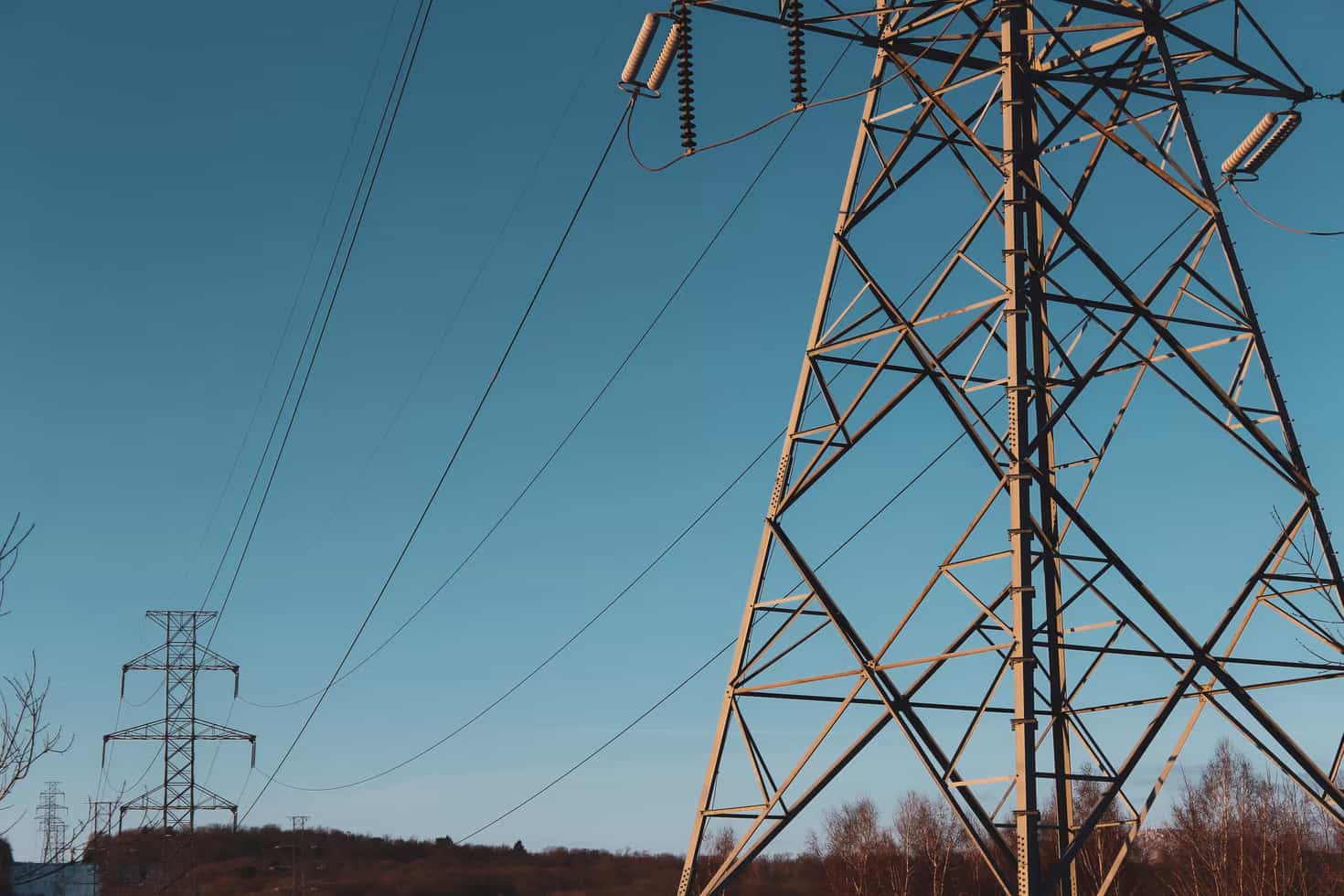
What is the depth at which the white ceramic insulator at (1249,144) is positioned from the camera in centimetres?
2277

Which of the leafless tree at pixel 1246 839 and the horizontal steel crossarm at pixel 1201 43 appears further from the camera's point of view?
the leafless tree at pixel 1246 839

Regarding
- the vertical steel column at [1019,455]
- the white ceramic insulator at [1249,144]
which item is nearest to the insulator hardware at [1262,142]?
the white ceramic insulator at [1249,144]

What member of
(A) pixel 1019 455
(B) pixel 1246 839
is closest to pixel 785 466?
(A) pixel 1019 455

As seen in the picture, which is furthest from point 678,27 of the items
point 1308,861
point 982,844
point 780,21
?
point 1308,861

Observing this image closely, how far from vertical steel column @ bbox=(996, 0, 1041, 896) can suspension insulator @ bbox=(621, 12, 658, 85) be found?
4522mm

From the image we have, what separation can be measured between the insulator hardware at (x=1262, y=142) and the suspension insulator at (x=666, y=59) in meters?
9.67

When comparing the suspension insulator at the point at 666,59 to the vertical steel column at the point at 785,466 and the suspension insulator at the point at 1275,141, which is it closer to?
the vertical steel column at the point at 785,466

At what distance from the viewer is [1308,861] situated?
59406 millimetres

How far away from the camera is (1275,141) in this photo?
23.0 m

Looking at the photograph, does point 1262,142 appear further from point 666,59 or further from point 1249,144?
point 666,59

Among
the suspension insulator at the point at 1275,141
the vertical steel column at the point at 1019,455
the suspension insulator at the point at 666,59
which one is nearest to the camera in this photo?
the vertical steel column at the point at 1019,455

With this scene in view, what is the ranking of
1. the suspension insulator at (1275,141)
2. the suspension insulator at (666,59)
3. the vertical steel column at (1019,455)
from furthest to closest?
1. the suspension insulator at (1275,141)
2. the suspension insulator at (666,59)
3. the vertical steel column at (1019,455)

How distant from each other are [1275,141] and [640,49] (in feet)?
34.2

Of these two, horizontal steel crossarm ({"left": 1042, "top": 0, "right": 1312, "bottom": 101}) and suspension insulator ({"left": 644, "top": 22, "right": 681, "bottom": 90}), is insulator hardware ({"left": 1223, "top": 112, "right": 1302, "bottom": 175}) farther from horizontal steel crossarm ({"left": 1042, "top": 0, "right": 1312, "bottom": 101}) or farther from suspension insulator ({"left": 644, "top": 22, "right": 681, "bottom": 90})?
suspension insulator ({"left": 644, "top": 22, "right": 681, "bottom": 90})
